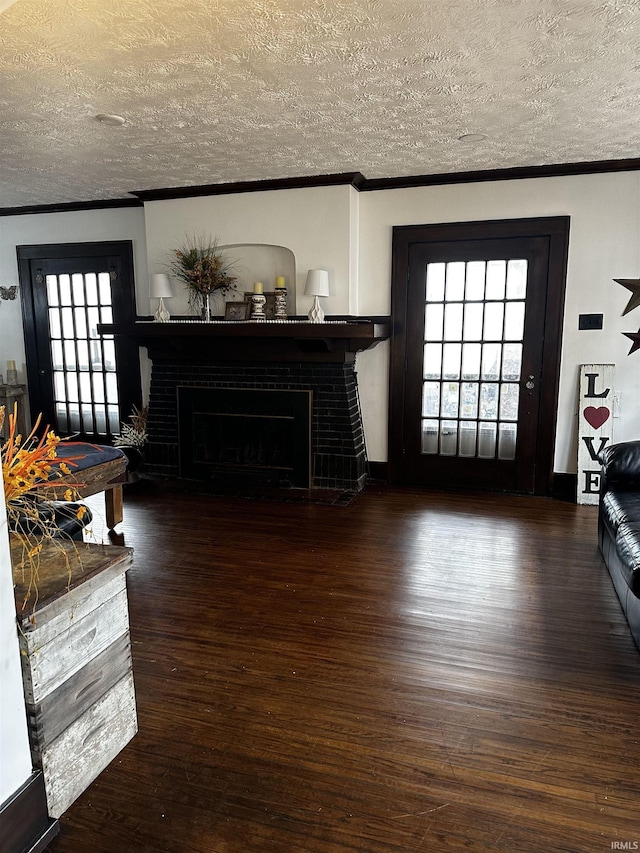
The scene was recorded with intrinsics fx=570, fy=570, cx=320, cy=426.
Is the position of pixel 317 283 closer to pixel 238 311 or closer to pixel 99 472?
pixel 238 311

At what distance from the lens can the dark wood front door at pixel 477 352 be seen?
4.61 metres

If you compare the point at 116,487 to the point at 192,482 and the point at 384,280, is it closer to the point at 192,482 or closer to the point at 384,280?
the point at 192,482

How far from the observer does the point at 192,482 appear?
5266mm

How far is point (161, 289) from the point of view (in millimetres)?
5113

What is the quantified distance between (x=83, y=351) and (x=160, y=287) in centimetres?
147

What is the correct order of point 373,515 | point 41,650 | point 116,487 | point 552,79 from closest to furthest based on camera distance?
1. point 41,650
2. point 552,79
3. point 116,487
4. point 373,515

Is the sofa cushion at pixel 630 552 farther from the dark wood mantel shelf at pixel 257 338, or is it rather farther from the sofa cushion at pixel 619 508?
the dark wood mantel shelf at pixel 257 338

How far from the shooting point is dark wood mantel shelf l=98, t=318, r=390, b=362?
455 centimetres

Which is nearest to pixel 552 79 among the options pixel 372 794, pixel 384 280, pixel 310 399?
pixel 384 280

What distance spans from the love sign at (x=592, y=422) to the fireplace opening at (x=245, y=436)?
2.23 metres

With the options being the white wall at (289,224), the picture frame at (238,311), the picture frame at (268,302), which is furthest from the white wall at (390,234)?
the picture frame at (238,311)

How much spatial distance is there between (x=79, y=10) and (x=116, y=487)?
9.16 feet

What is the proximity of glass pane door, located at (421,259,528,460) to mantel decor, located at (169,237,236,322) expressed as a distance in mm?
1830

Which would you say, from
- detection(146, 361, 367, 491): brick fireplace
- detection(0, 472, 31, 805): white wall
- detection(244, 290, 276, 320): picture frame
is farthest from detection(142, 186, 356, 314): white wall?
detection(0, 472, 31, 805): white wall
